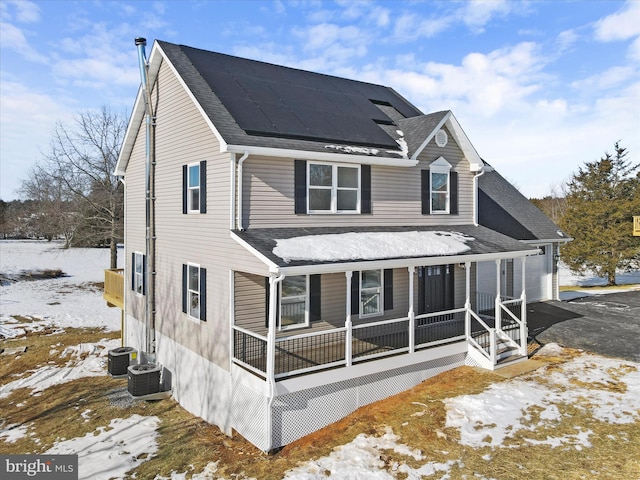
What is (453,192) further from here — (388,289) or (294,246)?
(294,246)

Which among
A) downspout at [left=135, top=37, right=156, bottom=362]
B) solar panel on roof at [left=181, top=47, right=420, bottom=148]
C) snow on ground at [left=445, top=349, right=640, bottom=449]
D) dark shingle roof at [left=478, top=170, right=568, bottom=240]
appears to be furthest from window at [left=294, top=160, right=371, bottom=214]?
dark shingle roof at [left=478, top=170, right=568, bottom=240]

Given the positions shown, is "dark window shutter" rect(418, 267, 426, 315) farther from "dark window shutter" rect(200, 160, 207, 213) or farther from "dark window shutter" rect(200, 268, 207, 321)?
"dark window shutter" rect(200, 160, 207, 213)

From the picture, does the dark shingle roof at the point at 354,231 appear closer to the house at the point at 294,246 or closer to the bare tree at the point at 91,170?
the house at the point at 294,246

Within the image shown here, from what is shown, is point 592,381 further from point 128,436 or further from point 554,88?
point 554,88

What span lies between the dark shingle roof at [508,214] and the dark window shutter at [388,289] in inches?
253

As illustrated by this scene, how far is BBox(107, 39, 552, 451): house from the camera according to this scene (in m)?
10.5

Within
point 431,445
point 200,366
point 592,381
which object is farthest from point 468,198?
point 200,366

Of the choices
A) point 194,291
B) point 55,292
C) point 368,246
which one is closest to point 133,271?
point 194,291

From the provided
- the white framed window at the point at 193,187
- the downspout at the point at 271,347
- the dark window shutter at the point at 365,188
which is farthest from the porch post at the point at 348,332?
the white framed window at the point at 193,187

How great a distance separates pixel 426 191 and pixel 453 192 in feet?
4.22

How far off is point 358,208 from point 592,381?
7.51 metres

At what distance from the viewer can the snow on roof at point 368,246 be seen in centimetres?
1029

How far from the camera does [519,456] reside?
820 cm

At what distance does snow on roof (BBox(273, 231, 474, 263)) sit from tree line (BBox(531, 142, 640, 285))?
785 inches
